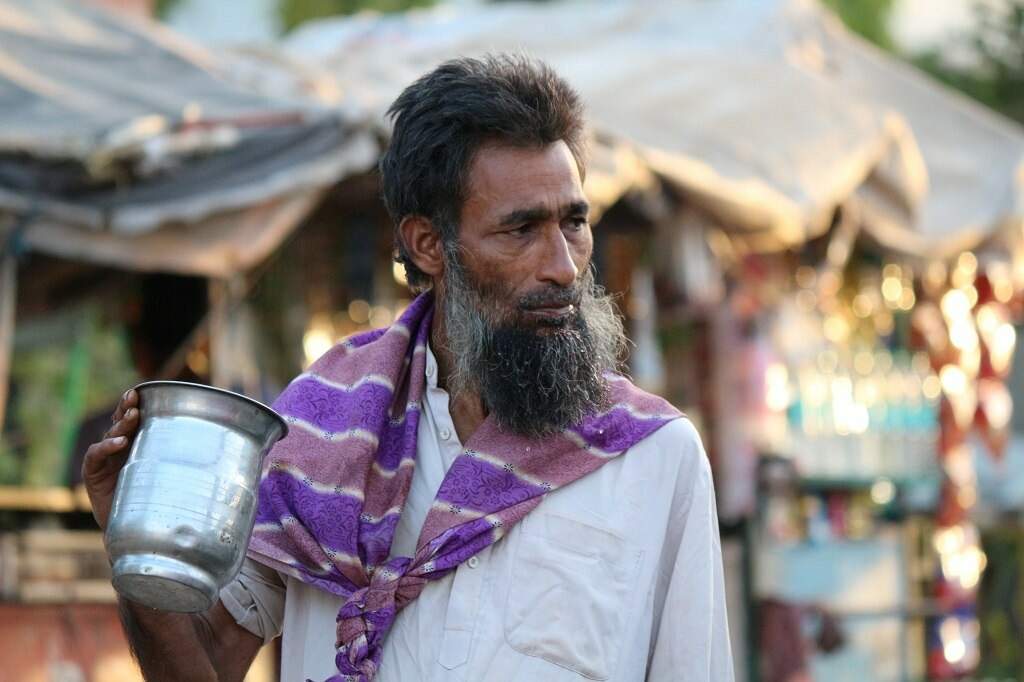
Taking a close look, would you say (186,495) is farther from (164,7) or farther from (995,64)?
(164,7)

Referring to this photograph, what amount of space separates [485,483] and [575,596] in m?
0.25

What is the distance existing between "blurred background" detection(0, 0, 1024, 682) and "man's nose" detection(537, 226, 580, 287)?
3036 millimetres

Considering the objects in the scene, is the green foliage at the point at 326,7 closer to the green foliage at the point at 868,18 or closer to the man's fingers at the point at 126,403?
the green foliage at the point at 868,18

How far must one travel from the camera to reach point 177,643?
2787 mm

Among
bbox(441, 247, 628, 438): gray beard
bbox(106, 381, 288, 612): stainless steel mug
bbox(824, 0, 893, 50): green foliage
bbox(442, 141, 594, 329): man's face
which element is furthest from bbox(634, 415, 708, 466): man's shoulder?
bbox(824, 0, 893, 50): green foliage

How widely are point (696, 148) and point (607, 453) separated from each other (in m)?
4.68

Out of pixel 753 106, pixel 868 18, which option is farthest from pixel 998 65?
pixel 753 106

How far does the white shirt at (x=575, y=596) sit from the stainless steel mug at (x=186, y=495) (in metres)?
0.37

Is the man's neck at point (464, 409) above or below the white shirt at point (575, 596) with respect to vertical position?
above

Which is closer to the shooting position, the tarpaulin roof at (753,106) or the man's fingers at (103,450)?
the man's fingers at (103,450)

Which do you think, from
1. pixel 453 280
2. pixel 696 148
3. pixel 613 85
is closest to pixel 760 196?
pixel 696 148

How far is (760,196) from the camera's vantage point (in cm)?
724

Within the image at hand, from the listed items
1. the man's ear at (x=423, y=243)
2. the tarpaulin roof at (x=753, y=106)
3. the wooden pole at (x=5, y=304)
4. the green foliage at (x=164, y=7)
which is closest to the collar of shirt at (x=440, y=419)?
the man's ear at (x=423, y=243)

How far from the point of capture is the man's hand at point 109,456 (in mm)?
2643
